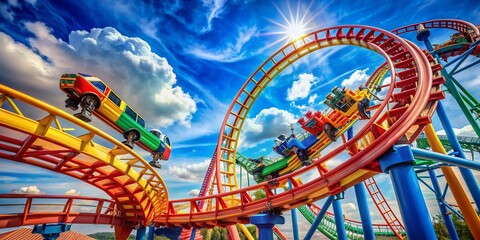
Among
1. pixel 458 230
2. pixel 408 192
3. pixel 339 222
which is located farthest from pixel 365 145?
pixel 458 230

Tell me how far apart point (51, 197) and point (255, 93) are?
8.55 metres

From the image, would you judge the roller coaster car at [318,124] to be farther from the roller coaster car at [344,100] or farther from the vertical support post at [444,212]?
the vertical support post at [444,212]

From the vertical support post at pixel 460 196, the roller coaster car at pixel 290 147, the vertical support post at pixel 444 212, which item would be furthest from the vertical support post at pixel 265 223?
the roller coaster car at pixel 290 147

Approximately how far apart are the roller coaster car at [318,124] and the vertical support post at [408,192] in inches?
255

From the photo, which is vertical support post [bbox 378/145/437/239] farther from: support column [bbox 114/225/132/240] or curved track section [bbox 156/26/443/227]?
support column [bbox 114/225/132/240]

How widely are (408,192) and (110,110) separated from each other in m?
8.24

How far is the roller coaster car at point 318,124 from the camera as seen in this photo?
385 inches

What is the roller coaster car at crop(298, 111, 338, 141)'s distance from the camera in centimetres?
977

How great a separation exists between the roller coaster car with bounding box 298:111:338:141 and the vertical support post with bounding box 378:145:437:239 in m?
6.48

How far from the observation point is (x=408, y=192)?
10.0ft

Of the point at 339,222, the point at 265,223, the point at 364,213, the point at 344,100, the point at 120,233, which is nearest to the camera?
the point at 265,223

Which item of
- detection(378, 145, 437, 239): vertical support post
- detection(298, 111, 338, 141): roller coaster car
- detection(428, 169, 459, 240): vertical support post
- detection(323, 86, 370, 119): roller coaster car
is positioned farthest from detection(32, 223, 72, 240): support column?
detection(428, 169, 459, 240): vertical support post

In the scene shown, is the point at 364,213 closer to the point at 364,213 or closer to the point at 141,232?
the point at 364,213

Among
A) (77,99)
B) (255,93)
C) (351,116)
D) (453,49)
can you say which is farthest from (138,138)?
(453,49)
